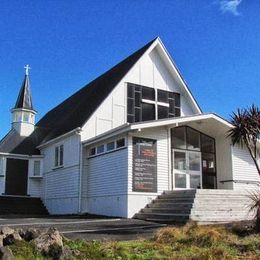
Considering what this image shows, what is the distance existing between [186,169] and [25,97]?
51.9 ft

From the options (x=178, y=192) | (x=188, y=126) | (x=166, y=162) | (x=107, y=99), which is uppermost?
(x=107, y=99)

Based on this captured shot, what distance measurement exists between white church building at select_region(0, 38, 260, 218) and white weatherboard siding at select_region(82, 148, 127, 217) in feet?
0.15

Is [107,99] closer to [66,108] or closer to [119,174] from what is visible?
[119,174]

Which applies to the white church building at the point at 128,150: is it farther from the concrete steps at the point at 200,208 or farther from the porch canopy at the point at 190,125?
the concrete steps at the point at 200,208

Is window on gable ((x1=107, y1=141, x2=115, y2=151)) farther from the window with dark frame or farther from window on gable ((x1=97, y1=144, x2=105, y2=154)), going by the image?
the window with dark frame

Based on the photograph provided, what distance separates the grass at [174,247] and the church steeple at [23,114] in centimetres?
2219

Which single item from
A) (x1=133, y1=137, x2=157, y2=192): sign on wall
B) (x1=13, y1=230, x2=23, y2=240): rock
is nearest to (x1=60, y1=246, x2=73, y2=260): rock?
(x1=13, y1=230, x2=23, y2=240): rock

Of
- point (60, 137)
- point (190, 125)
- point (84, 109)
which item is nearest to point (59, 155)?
point (60, 137)

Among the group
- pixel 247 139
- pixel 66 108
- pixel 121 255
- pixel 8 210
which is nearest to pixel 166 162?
pixel 247 139

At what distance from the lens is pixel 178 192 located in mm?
19844

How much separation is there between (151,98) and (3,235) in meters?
19.0

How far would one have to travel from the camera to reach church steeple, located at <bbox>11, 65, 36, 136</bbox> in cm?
3167

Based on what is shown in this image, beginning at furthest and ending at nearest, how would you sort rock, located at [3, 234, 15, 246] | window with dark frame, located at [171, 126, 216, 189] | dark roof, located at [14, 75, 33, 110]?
dark roof, located at [14, 75, 33, 110], window with dark frame, located at [171, 126, 216, 189], rock, located at [3, 234, 15, 246]

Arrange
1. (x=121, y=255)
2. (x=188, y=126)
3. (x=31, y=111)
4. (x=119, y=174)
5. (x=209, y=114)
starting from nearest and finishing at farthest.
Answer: (x=121, y=255)
(x=119, y=174)
(x=209, y=114)
(x=188, y=126)
(x=31, y=111)
